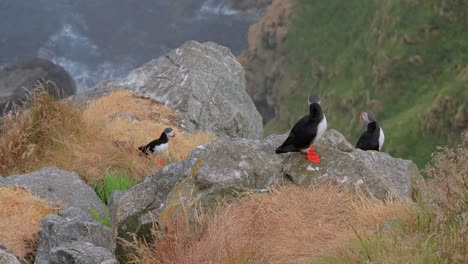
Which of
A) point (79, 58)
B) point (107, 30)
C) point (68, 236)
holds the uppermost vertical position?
point (68, 236)

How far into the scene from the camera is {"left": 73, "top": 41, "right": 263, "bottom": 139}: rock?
1991cm

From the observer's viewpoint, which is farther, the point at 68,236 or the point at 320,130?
the point at 320,130

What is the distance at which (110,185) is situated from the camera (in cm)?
1330

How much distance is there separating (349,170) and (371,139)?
5304mm

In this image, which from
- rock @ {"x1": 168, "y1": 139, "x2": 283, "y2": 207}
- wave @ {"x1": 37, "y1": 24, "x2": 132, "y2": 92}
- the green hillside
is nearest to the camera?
rock @ {"x1": 168, "y1": 139, "x2": 283, "y2": 207}

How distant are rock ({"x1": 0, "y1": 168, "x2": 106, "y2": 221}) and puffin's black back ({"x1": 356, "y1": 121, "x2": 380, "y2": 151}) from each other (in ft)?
17.4

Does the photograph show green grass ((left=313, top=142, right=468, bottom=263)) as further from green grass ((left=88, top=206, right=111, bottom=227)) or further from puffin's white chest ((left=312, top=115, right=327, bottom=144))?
green grass ((left=88, top=206, right=111, bottom=227))

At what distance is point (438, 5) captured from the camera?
51.4m

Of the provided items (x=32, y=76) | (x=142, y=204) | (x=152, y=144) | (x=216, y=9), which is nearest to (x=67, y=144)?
(x=152, y=144)

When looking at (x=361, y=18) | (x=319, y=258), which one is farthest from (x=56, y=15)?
(x=319, y=258)

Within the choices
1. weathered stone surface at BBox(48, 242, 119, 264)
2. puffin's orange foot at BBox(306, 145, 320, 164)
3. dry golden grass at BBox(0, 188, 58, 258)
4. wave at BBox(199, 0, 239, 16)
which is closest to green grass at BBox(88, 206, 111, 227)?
dry golden grass at BBox(0, 188, 58, 258)

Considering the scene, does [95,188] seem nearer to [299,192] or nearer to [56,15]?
[299,192]

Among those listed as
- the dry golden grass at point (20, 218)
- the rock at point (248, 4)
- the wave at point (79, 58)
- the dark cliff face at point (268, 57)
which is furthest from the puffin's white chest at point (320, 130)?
the rock at point (248, 4)

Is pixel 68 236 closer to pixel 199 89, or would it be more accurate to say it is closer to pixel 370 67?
pixel 199 89
